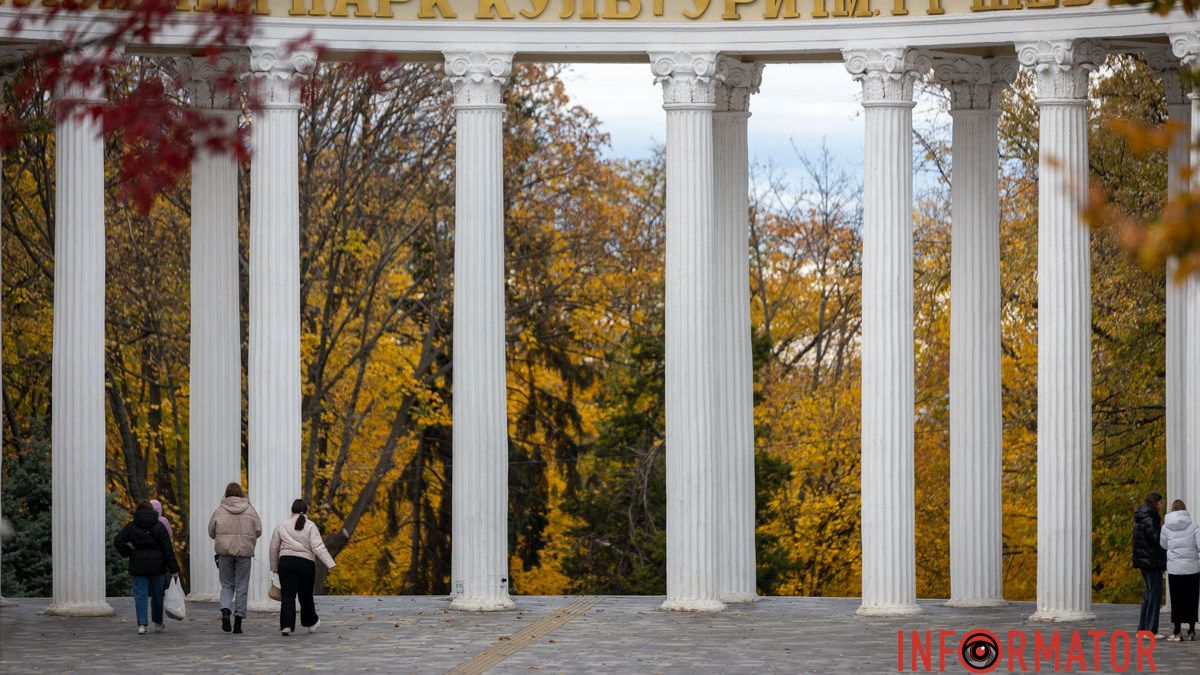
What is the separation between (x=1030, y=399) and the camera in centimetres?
6838

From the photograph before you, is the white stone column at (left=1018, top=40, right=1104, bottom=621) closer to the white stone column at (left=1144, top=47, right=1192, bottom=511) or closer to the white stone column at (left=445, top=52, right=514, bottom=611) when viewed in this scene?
the white stone column at (left=1144, top=47, right=1192, bottom=511)

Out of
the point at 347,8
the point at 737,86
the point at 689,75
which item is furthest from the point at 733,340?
the point at 347,8

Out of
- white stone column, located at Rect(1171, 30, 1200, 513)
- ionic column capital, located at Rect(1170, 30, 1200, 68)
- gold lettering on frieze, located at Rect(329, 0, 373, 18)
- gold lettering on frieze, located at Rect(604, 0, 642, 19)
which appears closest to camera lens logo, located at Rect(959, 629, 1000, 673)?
white stone column, located at Rect(1171, 30, 1200, 513)

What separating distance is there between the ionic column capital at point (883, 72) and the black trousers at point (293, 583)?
17016 millimetres

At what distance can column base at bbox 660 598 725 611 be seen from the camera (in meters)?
46.5

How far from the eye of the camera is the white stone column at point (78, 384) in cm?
4491

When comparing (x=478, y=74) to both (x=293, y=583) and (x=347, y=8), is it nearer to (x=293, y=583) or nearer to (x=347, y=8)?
(x=347, y=8)

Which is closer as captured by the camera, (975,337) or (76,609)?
(76,609)

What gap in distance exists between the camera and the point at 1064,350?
147 feet

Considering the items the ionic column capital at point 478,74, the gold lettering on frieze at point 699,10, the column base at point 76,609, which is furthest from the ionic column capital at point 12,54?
the gold lettering on frieze at point 699,10

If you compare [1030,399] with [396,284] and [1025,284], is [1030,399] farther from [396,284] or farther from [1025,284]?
[396,284]

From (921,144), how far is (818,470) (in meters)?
15.7

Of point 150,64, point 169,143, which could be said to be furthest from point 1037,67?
point 150,64

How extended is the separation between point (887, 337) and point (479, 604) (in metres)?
11.7
